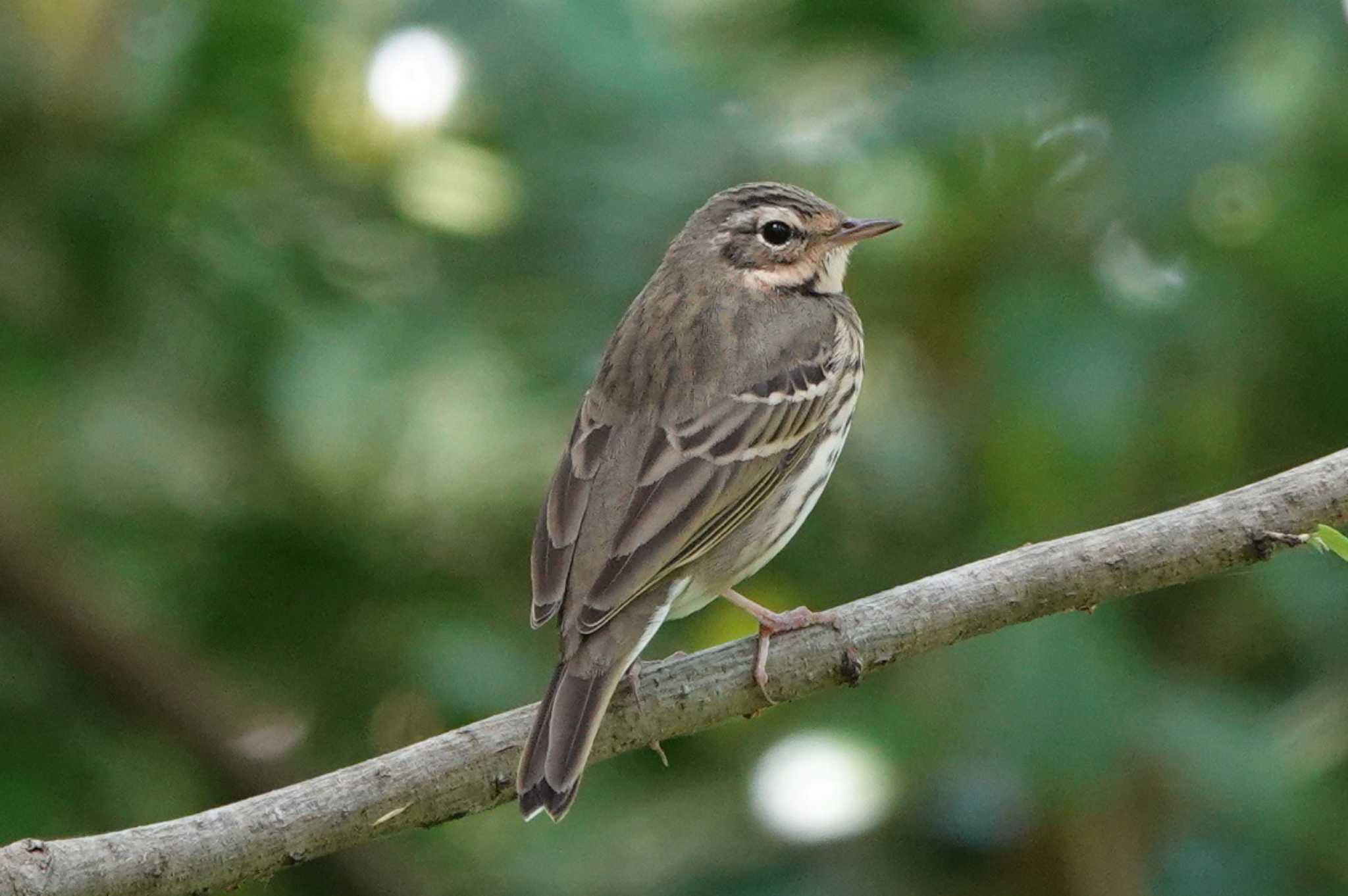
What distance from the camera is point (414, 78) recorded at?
6.01 m

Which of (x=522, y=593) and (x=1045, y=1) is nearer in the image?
(x=1045, y=1)

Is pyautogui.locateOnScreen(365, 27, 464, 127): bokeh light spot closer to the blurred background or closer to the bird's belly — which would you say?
the blurred background

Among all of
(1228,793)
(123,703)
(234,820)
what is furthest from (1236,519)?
(123,703)

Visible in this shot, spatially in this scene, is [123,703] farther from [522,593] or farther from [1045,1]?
[1045,1]

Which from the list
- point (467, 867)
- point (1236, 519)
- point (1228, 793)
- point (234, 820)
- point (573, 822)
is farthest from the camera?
point (467, 867)

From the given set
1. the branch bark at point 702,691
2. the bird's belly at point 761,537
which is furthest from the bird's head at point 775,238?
the branch bark at point 702,691

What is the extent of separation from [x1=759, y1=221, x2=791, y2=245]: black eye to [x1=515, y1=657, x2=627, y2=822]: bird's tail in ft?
6.91

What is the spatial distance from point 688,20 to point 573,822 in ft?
9.04

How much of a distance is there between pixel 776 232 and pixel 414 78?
127 cm

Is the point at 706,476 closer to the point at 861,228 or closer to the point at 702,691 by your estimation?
the point at 702,691

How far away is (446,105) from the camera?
6188 millimetres

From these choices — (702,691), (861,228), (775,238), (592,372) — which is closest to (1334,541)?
(702,691)

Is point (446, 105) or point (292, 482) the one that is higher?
point (446, 105)

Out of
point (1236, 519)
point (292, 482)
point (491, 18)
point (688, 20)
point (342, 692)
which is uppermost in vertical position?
point (688, 20)
